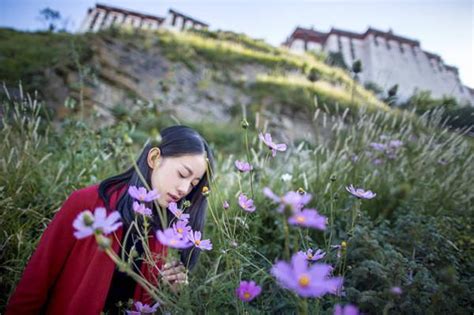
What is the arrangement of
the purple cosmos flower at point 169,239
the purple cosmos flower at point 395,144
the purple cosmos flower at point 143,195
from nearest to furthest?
the purple cosmos flower at point 169,239, the purple cosmos flower at point 143,195, the purple cosmos flower at point 395,144

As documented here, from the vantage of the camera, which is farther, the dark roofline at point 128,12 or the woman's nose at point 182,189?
the dark roofline at point 128,12

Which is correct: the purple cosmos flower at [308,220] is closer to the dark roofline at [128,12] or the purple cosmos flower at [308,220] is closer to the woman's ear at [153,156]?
the woman's ear at [153,156]

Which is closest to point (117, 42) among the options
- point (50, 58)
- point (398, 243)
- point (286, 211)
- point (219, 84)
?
point (50, 58)

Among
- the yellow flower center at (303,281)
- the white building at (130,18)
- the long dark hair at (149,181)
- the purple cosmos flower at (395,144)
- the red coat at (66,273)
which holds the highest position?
the white building at (130,18)

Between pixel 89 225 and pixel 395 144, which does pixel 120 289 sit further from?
pixel 395 144

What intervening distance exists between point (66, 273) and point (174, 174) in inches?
20.9

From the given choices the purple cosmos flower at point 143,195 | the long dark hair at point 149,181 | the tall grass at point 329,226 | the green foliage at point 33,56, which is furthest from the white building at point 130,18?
the purple cosmos flower at point 143,195

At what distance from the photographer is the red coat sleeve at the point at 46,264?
107 cm

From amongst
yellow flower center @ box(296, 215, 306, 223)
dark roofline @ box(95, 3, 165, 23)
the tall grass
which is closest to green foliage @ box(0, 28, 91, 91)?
the tall grass

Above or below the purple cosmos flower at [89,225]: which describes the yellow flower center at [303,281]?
above

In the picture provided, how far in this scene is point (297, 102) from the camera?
7.88 metres

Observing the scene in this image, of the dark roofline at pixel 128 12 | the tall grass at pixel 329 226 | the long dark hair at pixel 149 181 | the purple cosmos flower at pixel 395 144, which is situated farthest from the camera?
the dark roofline at pixel 128 12

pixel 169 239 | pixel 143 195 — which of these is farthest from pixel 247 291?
pixel 143 195

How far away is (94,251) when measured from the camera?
113 cm
